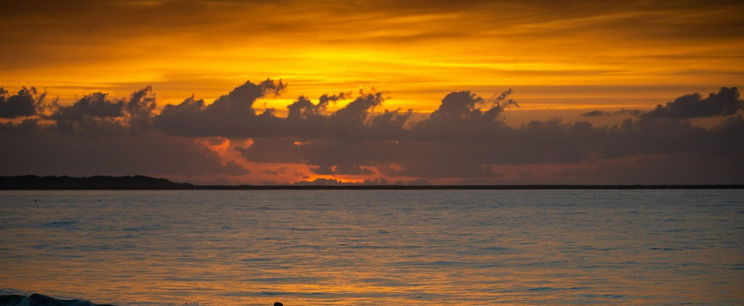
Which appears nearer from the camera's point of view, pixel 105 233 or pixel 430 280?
pixel 430 280

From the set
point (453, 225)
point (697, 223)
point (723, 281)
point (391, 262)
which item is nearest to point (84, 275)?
point (391, 262)

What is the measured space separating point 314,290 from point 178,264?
44.0 ft

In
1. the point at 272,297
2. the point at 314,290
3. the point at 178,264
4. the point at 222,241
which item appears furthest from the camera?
the point at 222,241

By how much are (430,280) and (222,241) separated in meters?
27.8

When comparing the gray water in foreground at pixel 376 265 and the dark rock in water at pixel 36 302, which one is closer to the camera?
the dark rock in water at pixel 36 302

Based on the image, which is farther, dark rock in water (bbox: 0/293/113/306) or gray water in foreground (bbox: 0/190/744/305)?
gray water in foreground (bbox: 0/190/744/305)

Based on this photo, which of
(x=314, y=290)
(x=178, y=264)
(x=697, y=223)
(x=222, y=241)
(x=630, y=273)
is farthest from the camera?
(x=697, y=223)

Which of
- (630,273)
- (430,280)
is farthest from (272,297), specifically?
(630,273)

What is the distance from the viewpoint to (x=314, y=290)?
34000 mm

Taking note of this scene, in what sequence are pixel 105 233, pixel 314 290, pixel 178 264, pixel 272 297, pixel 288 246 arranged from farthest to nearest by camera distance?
pixel 105 233 < pixel 288 246 < pixel 178 264 < pixel 314 290 < pixel 272 297

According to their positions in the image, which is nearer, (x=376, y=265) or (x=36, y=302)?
(x=36, y=302)

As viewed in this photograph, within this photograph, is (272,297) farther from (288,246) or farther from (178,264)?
(288,246)

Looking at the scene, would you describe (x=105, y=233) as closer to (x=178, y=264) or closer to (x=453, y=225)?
(x=178, y=264)

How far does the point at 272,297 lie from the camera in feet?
105
